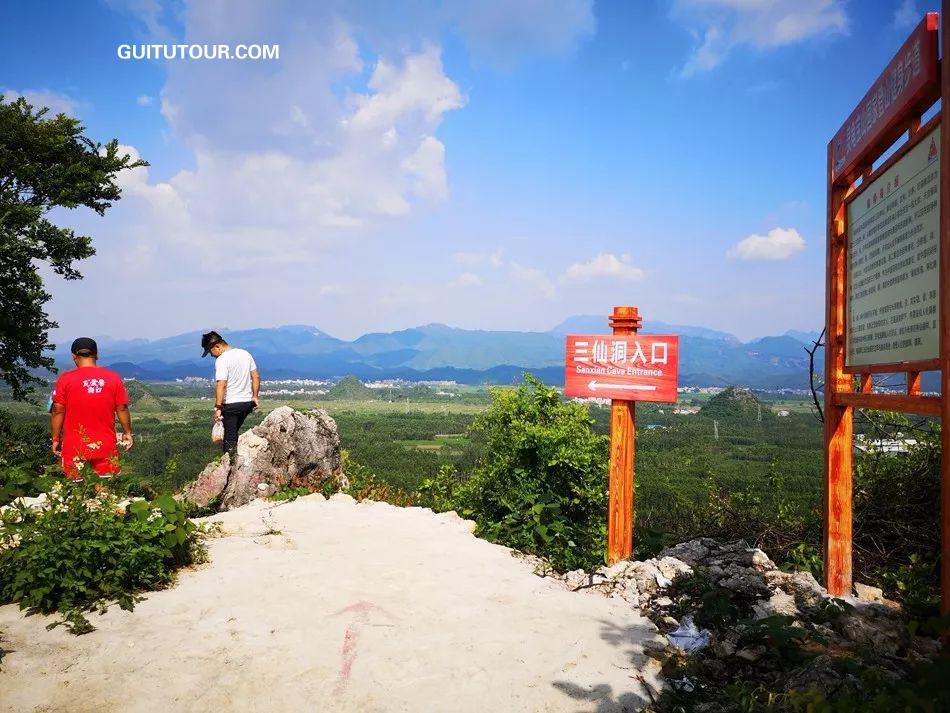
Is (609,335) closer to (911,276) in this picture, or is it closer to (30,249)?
(911,276)

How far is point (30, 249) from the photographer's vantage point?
1398cm

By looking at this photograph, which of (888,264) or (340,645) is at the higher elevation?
(888,264)

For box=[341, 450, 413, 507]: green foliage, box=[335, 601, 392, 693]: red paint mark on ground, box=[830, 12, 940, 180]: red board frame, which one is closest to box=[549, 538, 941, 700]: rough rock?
box=[335, 601, 392, 693]: red paint mark on ground

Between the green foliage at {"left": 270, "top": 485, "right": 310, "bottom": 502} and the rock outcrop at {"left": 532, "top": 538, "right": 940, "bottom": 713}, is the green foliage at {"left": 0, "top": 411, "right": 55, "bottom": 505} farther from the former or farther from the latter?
the rock outcrop at {"left": 532, "top": 538, "right": 940, "bottom": 713}

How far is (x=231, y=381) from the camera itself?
7.64 meters

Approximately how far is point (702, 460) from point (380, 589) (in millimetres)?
39201

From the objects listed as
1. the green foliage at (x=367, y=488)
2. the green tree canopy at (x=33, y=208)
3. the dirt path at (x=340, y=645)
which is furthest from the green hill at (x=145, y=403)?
the dirt path at (x=340, y=645)

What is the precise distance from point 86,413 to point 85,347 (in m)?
0.65

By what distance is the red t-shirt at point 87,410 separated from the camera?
536 centimetres

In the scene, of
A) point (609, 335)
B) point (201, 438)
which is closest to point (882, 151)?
point (609, 335)

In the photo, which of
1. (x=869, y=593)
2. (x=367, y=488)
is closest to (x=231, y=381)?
(x=367, y=488)

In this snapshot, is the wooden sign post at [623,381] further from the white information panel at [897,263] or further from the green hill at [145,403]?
the green hill at [145,403]

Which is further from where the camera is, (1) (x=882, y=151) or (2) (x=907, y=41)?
(1) (x=882, y=151)

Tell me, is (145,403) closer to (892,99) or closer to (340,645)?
(340,645)
